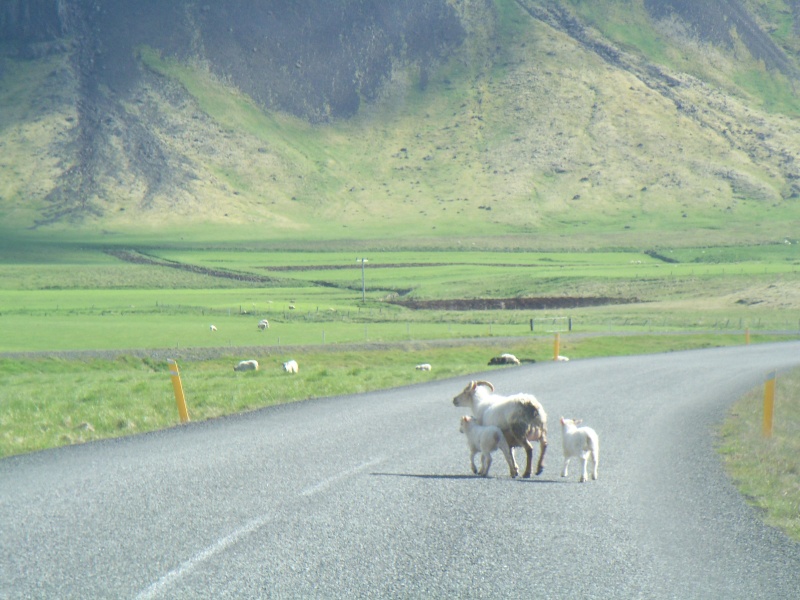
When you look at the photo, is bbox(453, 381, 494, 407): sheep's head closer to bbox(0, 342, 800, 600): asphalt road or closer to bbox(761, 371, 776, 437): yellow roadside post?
bbox(0, 342, 800, 600): asphalt road

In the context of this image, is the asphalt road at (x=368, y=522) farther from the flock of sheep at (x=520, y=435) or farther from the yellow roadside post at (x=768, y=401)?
the yellow roadside post at (x=768, y=401)

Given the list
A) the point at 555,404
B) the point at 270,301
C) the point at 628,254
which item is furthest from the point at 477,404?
the point at 628,254

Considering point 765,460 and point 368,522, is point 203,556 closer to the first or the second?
point 368,522

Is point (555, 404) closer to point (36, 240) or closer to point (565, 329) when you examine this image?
point (565, 329)

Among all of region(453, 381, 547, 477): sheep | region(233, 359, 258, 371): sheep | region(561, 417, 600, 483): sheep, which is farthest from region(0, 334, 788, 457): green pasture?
region(561, 417, 600, 483): sheep

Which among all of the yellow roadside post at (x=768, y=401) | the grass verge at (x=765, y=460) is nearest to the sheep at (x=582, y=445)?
the grass verge at (x=765, y=460)

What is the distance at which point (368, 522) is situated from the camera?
390 inches

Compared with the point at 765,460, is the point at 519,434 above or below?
above

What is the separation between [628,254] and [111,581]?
469 feet

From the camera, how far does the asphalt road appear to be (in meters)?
7.98

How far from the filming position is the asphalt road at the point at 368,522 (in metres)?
7.98

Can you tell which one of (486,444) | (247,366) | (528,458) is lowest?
(247,366)

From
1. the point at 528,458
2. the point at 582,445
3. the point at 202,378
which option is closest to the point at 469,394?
the point at 528,458

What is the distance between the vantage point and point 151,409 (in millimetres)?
19828
